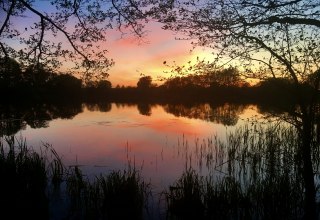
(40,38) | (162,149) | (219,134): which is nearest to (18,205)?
(40,38)

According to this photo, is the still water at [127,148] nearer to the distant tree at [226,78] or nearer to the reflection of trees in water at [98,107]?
the distant tree at [226,78]

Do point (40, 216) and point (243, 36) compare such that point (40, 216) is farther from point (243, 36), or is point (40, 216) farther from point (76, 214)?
point (243, 36)

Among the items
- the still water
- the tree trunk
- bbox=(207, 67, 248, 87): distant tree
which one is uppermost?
bbox=(207, 67, 248, 87): distant tree

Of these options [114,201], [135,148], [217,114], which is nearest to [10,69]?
[114,201]

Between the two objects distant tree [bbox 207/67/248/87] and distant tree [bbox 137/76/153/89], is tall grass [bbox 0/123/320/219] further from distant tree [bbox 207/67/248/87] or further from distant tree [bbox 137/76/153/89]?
distant tree [bbox 137/76/153/89]

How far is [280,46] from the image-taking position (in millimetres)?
9852

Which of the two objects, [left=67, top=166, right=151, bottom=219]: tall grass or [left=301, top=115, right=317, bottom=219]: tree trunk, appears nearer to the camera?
[left=67, top=166, right=151, bottom=219]: tall grass

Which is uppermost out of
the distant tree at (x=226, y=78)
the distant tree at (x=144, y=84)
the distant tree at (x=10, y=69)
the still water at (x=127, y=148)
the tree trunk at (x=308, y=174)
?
the distant tree at (x=144, y=84)

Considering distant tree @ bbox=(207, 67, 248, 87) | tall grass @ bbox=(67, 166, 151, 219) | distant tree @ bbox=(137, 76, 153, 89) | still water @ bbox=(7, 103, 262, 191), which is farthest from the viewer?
distant tree @ bbox=(137, 76, 153, 89)

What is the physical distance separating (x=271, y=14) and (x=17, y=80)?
6.71 metres

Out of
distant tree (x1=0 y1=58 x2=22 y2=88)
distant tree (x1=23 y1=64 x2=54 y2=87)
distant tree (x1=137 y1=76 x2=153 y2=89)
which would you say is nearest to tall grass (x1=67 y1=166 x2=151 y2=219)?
distant tree (x1=23 y1=64 x2=54 y2=87)

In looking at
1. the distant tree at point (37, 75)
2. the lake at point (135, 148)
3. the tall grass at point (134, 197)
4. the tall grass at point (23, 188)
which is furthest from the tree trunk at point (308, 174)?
the distant tree at point (37, 75)

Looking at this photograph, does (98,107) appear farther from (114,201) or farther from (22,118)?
(114,201)

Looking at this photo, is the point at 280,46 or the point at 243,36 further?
the point at 280,46
